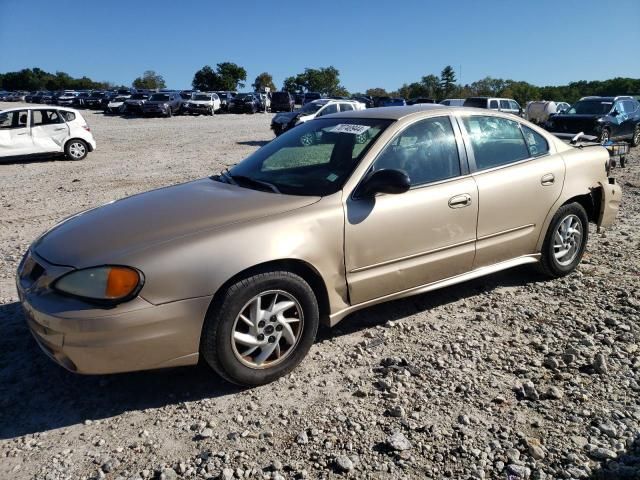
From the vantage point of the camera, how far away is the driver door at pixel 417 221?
11.0 feet

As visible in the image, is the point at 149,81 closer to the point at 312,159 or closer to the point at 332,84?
the point at 332,84

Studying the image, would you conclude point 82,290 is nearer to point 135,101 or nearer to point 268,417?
point 268,417

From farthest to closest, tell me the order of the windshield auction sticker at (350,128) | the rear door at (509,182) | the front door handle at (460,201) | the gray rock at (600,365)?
the rear door at (509,182) < the windshield auction sticker at (350,128) < the front door handle at (460,201) < the gray rock at (600,365)

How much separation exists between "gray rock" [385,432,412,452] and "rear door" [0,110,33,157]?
554 inches

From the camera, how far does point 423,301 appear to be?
4.33m

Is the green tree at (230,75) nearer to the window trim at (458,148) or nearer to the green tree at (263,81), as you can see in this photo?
the green tree at (263,81)

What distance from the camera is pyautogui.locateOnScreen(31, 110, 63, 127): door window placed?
1373 cm

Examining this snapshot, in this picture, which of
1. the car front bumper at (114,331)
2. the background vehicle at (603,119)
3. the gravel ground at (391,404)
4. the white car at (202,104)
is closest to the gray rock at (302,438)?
the gravel ground at (391,404)

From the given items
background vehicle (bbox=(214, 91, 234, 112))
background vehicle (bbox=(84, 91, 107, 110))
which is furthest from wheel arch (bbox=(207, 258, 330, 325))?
background vehicle (bbox=(84, 91, 107, 110))

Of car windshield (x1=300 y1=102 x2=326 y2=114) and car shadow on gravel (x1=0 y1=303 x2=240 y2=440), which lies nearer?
car shadow on gravel (x1=0 y1=303 x2=240 y2=440)

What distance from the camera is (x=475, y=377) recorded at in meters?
3.18

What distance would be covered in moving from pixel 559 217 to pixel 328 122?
218 centimetres

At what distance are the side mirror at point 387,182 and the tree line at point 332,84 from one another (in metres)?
70.4

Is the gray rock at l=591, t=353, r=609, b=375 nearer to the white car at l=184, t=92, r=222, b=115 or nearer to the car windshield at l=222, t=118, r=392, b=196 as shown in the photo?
the car windshield at l=222, t=118, r=392, b=196
